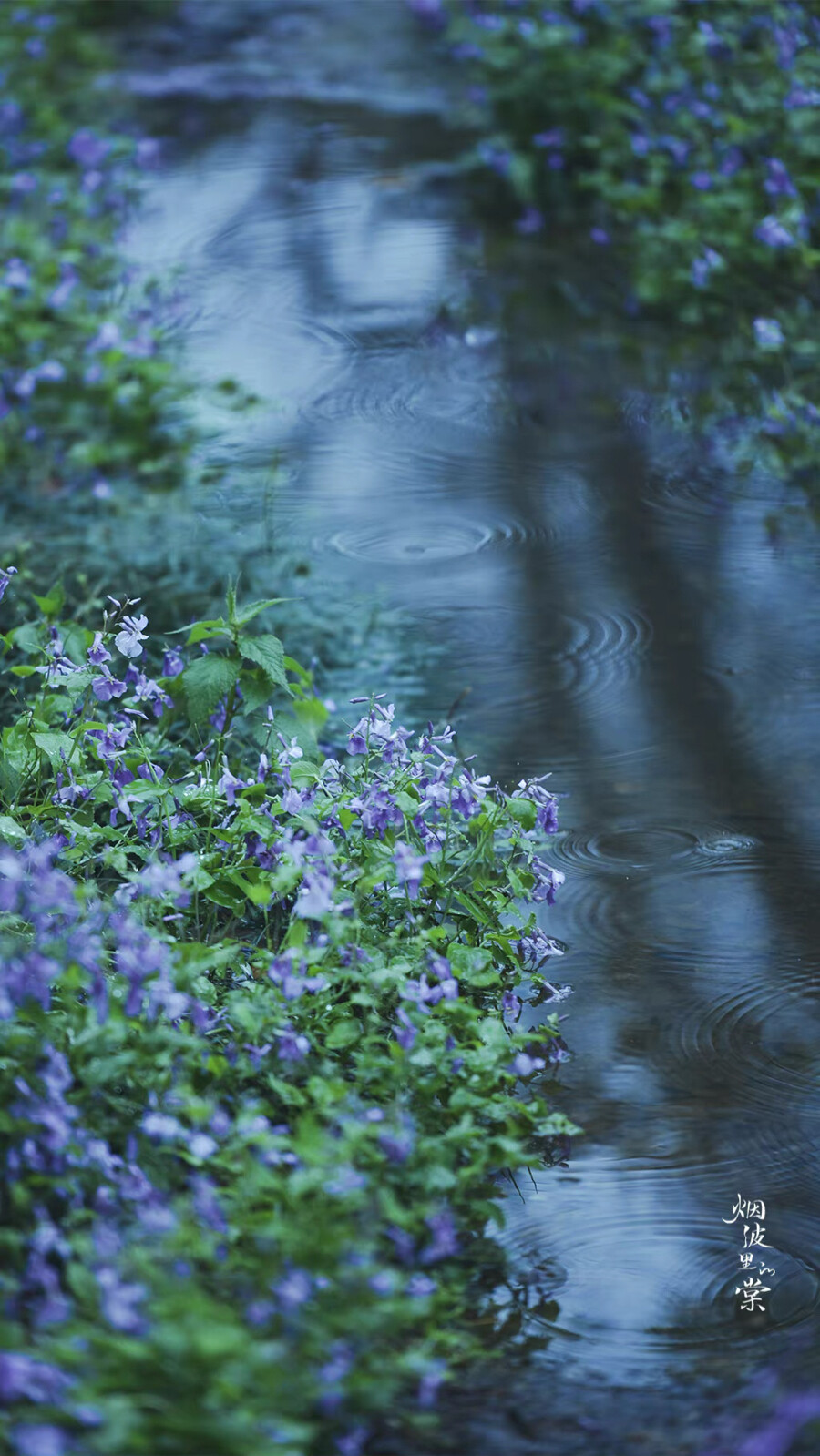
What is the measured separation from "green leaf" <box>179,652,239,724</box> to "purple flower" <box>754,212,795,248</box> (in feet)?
9.86

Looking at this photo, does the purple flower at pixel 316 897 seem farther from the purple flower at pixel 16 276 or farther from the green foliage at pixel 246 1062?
the purple flower at pixel 16 276

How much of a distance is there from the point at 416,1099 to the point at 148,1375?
721mm

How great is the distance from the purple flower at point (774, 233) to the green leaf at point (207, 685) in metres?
3.00

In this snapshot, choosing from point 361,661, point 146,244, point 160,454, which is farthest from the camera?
point 146,244

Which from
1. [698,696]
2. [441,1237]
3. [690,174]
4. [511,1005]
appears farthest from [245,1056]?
[690,174]

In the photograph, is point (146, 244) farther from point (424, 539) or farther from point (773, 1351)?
point (773, 1351)

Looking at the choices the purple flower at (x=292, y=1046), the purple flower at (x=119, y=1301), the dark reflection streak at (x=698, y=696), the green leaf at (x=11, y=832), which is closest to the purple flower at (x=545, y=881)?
the dark reflection streak at (x=698, y=696)

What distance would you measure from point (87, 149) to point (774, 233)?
2.77 m

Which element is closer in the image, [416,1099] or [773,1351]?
[773,1351]

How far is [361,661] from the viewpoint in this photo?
383 cm

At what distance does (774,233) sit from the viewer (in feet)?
16.9

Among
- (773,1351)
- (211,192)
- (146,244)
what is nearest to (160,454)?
(146,244)

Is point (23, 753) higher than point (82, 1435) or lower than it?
higher

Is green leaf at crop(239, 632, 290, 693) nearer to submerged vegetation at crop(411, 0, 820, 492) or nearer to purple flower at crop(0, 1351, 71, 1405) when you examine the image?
purple flower at crop(0, 1351, 71, 1405)
